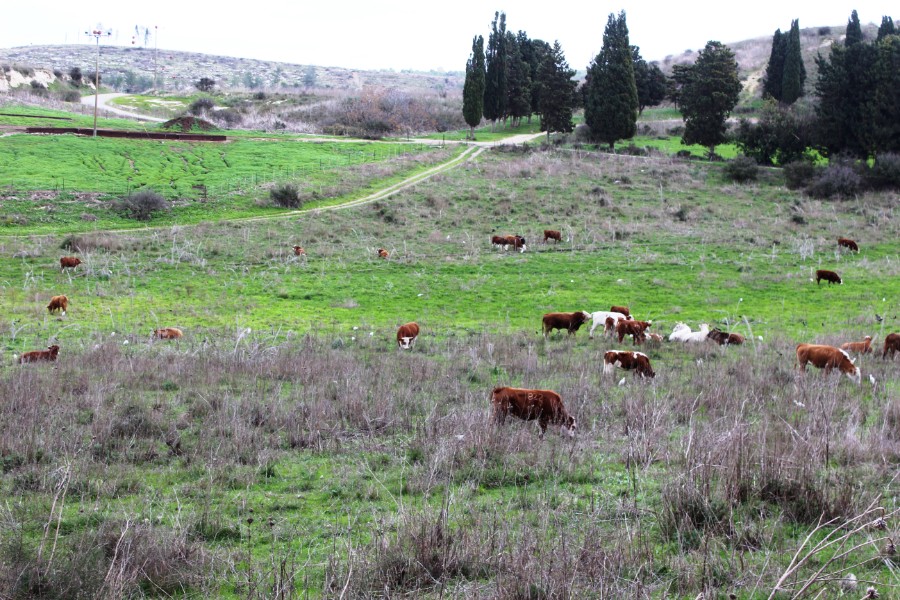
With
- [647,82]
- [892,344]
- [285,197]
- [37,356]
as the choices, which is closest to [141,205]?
[285,197]

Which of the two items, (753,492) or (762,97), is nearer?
(753,492)

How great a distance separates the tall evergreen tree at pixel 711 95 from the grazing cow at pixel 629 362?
49.1 meters

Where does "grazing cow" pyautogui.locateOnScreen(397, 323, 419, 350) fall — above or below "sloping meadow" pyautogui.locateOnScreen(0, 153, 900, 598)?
below

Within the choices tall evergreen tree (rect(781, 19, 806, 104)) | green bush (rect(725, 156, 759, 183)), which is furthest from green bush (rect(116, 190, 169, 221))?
tall evergreen tree (rect(781, 19, 806, 104))

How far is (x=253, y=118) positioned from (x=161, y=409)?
8257cm

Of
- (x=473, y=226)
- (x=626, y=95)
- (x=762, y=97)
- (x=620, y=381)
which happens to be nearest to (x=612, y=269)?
(x=473, y=226)

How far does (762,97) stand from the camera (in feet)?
284

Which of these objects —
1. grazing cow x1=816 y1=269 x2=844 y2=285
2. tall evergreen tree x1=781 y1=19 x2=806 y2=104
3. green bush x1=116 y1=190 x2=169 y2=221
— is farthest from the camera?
tall evergreen tree x1=781 y1=19 x2=806 y2=104

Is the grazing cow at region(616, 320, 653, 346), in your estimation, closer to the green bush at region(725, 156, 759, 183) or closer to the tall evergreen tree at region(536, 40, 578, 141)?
the green bush at region(725, 156, 759, 183)

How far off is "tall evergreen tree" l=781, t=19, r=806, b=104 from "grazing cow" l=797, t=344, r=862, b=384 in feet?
242

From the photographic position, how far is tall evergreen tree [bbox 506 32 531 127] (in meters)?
82.8

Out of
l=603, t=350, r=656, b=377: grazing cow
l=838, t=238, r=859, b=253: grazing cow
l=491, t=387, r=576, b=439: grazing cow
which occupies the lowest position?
l=603, t=350, r=656, b=377: grazing cow

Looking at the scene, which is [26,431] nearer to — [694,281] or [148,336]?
[148,336]

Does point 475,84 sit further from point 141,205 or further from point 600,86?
point 141,205
